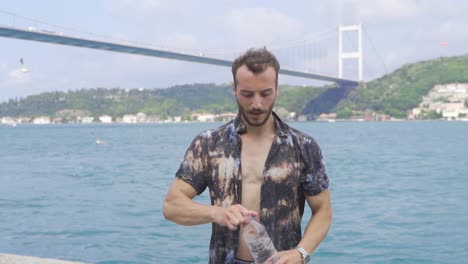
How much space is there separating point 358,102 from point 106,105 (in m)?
37.7

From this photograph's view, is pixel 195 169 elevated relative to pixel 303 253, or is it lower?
elevated

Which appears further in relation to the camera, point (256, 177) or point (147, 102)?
point (147, 102)

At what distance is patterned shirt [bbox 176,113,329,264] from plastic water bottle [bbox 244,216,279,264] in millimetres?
79

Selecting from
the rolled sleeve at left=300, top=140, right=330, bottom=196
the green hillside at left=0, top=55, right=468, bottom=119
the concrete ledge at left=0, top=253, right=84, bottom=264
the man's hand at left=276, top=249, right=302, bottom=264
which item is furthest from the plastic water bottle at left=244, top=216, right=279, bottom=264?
the green hillside at left=0, top=55, right=468, bottom=119

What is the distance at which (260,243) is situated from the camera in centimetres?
157

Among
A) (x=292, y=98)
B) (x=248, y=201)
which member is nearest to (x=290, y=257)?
(x=248, y=201)

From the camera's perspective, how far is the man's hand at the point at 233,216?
1507mm

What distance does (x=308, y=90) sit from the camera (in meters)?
74.4

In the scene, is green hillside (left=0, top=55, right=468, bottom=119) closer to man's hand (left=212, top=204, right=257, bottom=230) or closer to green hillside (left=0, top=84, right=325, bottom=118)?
green hillside (left=0, top=84, right=325, bottom=118)

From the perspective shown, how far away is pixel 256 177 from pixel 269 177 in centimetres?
5

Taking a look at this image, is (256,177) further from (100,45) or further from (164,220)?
(100,45)

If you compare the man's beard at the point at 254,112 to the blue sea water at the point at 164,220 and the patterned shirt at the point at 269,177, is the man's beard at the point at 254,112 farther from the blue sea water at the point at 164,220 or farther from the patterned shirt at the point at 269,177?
the blue sea water at the point at 164,220

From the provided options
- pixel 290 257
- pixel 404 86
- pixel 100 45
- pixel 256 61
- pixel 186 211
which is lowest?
pixel 290 257

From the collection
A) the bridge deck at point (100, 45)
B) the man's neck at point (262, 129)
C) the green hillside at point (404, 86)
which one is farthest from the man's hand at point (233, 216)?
the green hillside at point (404, 86)
